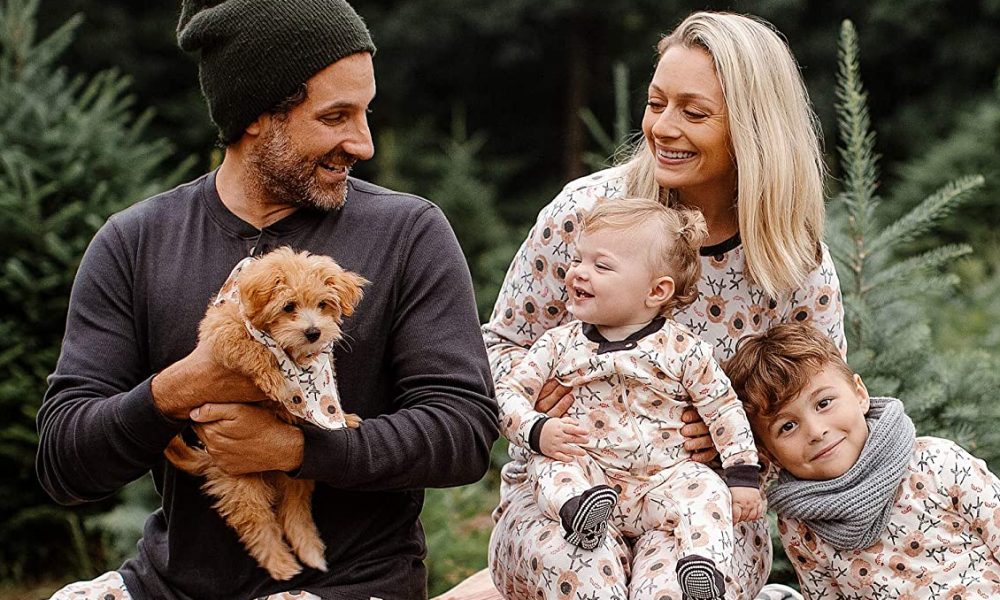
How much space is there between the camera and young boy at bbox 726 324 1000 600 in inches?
127

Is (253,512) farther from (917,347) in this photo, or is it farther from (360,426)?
(917,347)


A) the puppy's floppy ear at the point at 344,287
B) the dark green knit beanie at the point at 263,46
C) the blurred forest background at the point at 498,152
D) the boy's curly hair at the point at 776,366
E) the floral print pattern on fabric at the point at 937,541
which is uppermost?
the dark green knit beanie at the point at 263,46

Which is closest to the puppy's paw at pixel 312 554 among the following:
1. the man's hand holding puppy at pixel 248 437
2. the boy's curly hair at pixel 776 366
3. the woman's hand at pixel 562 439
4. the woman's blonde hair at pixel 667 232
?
the man's hand holding puppy at pixel 248 437

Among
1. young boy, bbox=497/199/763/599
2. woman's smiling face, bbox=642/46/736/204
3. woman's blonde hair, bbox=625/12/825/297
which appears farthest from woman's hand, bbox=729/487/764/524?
woman's smiling face, bbox=642/46/736/204

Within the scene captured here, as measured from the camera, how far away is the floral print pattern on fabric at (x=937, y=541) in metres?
3.23

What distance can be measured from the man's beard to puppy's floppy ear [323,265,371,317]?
0.43 meters

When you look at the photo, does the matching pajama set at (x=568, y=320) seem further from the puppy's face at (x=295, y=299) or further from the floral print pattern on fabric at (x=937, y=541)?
the puppy's face at (x=295, y=299)

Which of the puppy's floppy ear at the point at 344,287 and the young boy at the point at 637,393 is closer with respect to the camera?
the puppy's floppy ear at the point at 344,287

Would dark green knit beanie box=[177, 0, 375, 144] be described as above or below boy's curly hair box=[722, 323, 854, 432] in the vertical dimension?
above

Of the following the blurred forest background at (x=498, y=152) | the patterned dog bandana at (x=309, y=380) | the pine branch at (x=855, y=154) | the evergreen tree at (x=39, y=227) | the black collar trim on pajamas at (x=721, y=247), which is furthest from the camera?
the evergreen tree at (x=39, y=227)

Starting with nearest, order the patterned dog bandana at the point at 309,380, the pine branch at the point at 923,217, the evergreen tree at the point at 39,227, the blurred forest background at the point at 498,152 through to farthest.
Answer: the patterned dog bandana at the point at 309,380 → the pine branch at the point at 923,217 → the blurred forest background at the point at 498,152 → the evergreen tree at the point at 39,227

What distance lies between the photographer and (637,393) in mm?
3160

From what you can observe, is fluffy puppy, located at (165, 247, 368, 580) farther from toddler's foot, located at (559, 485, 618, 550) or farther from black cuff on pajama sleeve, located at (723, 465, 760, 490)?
black cuff on pajama sleeve, located at (723, 465, 760, 490)

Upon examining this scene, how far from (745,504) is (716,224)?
858 mm
